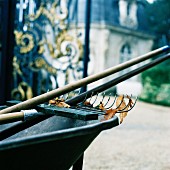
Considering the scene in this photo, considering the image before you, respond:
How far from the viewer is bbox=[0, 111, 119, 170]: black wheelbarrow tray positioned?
2.96 ft

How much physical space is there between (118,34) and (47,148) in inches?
651

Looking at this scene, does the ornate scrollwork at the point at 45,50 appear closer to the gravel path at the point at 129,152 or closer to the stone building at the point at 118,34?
the gravel path at the point at 129,152

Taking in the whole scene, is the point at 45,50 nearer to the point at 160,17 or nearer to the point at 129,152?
the point at 129,152

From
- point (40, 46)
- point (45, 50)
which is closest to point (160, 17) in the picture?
point (45, 50)

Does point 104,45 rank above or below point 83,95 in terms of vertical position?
above

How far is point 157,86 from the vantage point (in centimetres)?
1359

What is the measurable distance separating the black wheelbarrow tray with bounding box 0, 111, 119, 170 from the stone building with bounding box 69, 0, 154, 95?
13543mm

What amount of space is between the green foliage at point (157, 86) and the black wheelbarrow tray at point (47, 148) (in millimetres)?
12058

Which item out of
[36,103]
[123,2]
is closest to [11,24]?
[36,103]

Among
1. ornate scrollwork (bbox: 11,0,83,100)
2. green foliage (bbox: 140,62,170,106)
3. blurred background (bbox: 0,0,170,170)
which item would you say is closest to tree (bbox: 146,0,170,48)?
green foliage (bbox: 140,62,170,106)

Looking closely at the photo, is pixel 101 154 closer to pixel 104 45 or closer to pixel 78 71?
pixel 78 71

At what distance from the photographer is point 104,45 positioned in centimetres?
1634

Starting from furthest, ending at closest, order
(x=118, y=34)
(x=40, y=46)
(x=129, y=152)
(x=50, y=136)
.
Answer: (x=118, y=34)
(x=40, y=46)
(x=129, y=152)
(x=50, y=136)

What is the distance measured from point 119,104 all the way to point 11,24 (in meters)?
1.86
